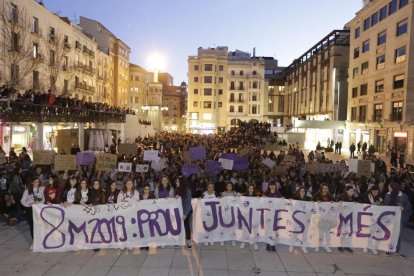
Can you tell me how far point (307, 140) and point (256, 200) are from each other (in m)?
44.6

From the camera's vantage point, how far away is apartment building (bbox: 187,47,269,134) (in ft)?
261

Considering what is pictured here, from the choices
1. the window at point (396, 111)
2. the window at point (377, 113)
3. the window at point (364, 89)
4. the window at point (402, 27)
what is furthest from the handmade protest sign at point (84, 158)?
the window at point (364, 89)

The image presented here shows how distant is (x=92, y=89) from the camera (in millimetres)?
50438

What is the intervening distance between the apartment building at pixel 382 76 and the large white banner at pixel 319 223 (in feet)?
91.6

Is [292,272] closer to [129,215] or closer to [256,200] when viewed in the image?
[256,200]

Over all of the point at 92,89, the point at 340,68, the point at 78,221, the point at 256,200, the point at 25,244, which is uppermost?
the point at 340,68

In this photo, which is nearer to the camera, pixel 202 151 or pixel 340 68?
pixel 202 151

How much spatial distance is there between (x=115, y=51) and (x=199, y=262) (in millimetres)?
66118

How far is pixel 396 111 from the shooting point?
116ft

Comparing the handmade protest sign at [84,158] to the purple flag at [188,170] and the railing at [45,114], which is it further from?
the railing at [45,114]

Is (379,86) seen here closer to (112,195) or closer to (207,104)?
(112,195)

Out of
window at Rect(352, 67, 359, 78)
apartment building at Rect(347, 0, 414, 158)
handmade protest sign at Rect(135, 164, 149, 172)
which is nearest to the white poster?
handmade protest sign at Rect(135, 164, 149, 172)

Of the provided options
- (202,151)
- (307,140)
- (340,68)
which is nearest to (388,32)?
(340,68)

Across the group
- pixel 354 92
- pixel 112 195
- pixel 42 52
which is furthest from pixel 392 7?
pixel 112 195
